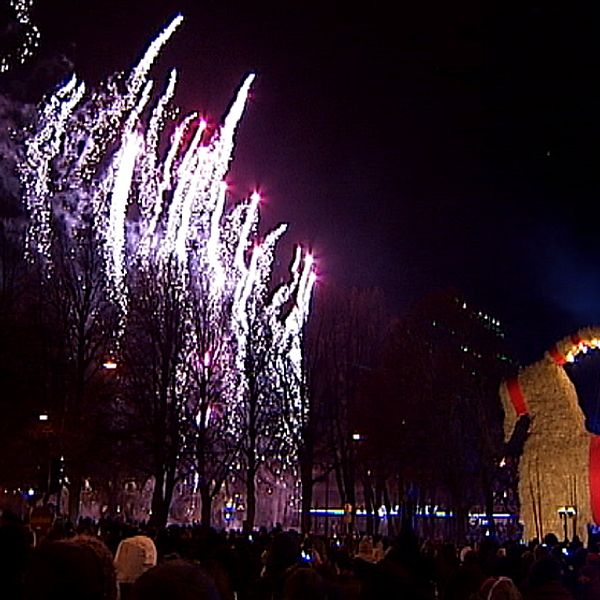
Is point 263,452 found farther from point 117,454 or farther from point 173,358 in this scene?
point 173,358

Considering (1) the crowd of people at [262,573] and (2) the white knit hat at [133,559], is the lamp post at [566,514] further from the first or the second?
(2) the white knit hat at [133,559]

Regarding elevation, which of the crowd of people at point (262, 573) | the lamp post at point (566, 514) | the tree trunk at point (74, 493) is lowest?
the crowd of people at point (262, 573)

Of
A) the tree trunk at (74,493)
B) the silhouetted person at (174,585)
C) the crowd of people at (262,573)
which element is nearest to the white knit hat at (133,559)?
the crowd of people at (262,573)

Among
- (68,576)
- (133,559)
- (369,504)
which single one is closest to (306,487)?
(369,504)

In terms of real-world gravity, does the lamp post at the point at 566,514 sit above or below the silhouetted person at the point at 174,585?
above

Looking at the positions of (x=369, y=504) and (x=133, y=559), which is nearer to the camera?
(x=133, y=559)

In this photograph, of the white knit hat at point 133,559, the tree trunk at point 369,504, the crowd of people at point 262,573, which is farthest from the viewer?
the tree trunk at point 369,504

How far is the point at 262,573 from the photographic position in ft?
36.8

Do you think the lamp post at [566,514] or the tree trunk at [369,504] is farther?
the tree trunk at [369,504]

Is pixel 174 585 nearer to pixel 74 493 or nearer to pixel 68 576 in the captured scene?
pixel 68 576

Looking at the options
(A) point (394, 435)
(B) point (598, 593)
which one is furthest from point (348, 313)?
(B) point (598, 593)

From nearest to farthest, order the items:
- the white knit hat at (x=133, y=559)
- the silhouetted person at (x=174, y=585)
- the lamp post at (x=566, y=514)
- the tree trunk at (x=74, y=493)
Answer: the silhouetted person at (x=174, y=585) < the white knit hat at (x=133, y=559) < the lamp post at (x=566, y=514) < the tree trunk at (x=74, y=493)

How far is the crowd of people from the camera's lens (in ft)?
10.4

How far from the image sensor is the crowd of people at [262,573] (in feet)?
10.4
